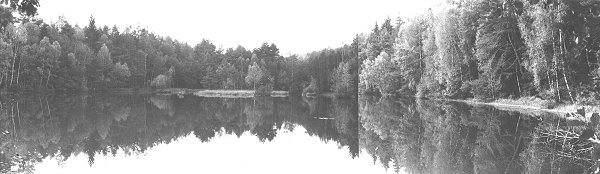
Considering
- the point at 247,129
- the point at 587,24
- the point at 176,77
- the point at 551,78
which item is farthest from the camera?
the point at 176,77

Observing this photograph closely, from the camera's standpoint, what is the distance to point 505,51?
3631 cm

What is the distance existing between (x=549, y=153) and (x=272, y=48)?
308 ft

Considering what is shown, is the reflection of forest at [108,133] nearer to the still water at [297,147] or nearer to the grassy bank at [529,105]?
the still water at [297,147]

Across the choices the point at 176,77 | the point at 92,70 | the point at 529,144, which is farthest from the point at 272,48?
the point at 529,144

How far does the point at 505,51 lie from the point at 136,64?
2892 inches

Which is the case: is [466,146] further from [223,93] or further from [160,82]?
[160,82]

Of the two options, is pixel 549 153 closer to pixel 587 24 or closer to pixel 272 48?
pixel 587 24

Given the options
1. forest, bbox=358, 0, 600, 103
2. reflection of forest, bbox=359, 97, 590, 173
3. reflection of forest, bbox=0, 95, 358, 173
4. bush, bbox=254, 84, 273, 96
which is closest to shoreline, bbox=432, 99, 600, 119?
forest, bbox=358, 0, 600, 103

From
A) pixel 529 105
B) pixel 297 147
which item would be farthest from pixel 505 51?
pixel 297 147

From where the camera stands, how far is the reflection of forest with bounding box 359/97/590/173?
41.6 ft

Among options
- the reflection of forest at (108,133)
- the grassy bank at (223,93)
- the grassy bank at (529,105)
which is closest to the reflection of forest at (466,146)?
the reflection of forest at (108,133)

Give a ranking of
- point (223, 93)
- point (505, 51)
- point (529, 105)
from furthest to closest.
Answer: point (223, 93) → point (505, 51) → point (529, 105)

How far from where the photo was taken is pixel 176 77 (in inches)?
3809

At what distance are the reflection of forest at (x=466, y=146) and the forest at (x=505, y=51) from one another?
6146 millimetres
